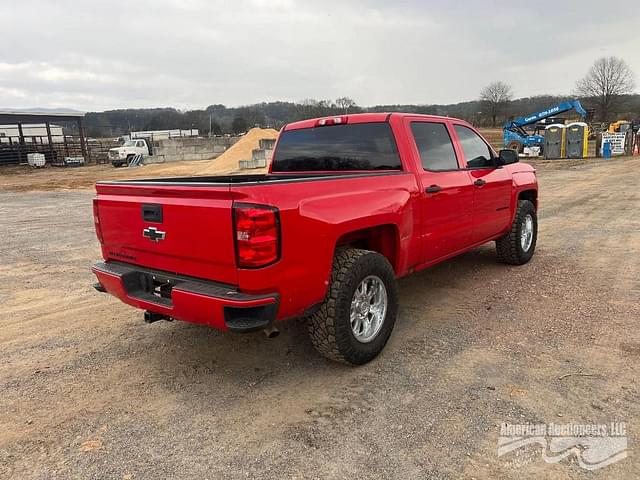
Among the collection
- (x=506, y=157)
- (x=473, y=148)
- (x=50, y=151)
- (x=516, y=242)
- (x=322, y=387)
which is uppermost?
(x=50, y=151)

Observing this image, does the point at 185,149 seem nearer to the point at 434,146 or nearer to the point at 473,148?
the point at 473,148

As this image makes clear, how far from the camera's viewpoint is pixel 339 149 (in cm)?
455

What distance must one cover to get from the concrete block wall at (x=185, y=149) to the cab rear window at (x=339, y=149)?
112ft

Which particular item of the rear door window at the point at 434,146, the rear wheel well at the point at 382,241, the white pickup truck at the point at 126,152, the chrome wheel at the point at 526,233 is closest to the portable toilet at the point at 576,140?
the chrome wheel at the point at 526,233

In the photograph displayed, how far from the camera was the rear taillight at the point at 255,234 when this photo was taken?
2805mm

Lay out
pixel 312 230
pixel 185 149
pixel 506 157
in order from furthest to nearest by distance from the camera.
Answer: pixel 185 149 < pixel 506 157 < pixel 312 230

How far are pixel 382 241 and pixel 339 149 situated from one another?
3.57ft

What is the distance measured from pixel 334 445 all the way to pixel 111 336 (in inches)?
99.7

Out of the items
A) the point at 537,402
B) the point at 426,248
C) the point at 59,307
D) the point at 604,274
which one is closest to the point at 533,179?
the point at 604,274

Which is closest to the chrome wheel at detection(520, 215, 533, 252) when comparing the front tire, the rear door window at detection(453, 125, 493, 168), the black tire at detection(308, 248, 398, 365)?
the rear door window at detection(453, 125, 493, 168)

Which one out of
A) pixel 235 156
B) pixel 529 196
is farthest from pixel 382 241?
pixel 235 156

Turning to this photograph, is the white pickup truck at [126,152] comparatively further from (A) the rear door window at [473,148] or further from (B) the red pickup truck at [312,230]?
(A) the rear door window at [473,148]

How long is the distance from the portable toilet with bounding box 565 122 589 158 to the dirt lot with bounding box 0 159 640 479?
1004 inches

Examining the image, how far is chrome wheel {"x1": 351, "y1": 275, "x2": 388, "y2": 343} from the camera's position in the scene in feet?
11.8
